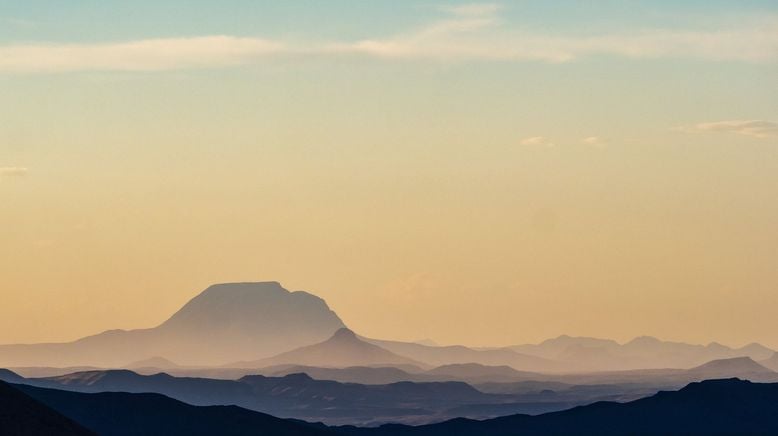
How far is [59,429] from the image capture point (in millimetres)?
155250

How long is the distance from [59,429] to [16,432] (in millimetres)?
6061

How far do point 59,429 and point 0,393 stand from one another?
21.7 ft

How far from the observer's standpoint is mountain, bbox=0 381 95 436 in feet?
495

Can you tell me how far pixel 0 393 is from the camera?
156375 mm

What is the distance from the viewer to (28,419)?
154 meters

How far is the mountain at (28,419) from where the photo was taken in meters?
151

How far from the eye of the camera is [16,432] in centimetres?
14988

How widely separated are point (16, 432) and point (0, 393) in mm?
7651
